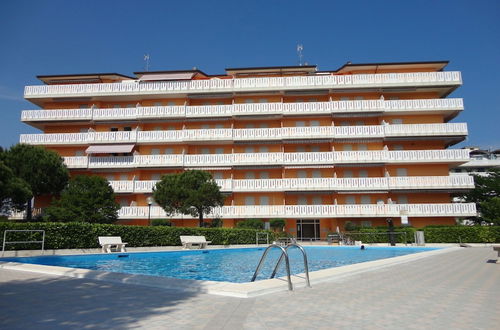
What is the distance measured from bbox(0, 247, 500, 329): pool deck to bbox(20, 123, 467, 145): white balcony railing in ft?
87.1

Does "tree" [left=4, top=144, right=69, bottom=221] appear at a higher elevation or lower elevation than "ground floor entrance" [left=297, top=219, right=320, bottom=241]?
higher

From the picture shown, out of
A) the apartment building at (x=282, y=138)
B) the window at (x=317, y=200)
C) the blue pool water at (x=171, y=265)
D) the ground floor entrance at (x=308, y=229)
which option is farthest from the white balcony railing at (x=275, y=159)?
the blue pool water at (x=171, y=265)

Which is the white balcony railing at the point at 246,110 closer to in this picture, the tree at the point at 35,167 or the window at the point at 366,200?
the tree at the point at 35,167

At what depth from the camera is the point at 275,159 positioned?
33531 mm

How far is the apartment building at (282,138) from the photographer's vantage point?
32625 millimetres

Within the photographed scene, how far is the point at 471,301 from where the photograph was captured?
5.95m

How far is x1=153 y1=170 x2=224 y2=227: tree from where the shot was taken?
25.6m

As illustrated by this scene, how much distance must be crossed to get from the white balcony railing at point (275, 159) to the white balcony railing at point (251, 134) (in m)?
1.64

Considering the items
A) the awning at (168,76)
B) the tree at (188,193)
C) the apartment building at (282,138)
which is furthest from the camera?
the awning at (168,76)

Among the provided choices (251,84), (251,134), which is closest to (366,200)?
(251,134)

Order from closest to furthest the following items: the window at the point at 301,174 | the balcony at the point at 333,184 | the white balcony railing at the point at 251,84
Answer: the balcony at the point at 333,184 → the white balcony railing at the point at 251,84 → the window at the point at 301,174

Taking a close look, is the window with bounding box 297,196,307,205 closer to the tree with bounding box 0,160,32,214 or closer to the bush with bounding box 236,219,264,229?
the bush with bounding box 236,219,264,229

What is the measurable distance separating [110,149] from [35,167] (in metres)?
6.69

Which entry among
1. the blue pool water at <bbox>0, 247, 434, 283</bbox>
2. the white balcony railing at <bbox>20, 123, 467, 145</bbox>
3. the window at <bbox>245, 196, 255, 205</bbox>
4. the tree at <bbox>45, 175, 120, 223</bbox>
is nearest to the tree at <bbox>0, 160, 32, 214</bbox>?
the tree at <bbox>45, 175, 120, 223</bbox>
